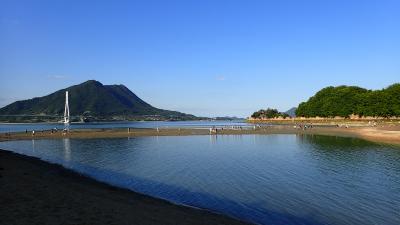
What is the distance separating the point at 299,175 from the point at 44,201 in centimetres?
2172

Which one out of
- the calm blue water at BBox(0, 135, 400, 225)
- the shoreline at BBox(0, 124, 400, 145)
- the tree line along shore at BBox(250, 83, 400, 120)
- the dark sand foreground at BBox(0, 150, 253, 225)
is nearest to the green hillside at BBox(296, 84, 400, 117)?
the tree line along shore at BBox(250, 83, 400, 120)

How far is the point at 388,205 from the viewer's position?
2148 centimetres

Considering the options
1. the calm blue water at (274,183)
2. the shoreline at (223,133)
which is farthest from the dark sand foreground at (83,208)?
the shoreline at (223,133)

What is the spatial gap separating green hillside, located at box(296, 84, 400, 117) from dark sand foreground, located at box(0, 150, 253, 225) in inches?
5513

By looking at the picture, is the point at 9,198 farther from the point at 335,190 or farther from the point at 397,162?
the point at 397,162

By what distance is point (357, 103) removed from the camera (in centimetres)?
16325

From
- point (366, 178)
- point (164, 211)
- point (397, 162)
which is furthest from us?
point (397, 162)

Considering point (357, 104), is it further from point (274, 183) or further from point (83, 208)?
point (83, 208)

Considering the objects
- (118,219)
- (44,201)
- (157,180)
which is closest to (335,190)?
(157,180)

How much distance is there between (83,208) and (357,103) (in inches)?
6449

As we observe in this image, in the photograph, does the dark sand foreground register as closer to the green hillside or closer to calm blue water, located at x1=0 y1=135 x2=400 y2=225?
calm blue water, located at x1=0 y1=135 x2=400 y2=225

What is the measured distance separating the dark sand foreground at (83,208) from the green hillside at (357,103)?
140026 mm

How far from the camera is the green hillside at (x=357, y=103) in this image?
144m

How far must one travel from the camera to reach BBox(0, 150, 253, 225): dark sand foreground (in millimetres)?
14570
